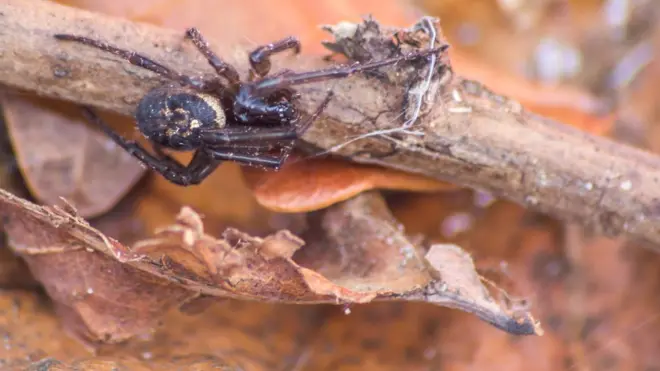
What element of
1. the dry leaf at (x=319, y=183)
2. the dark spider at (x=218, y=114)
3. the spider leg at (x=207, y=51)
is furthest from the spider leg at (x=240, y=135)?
the spider leg at (x=207, y=51)

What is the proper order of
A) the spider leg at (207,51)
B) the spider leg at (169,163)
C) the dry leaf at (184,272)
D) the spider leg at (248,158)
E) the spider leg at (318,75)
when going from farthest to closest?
the spider leg at (169,163) < the spider leg at (248,158) < the spider leg at (207,51) < the spider leg at (318,75) < the dry leaf at (184,272)

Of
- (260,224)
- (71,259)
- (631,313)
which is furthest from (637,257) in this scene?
(71,259)

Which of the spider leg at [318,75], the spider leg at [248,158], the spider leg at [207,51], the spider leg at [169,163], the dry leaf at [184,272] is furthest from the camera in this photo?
the spider leg at [169,163]

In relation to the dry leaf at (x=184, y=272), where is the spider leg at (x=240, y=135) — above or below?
above

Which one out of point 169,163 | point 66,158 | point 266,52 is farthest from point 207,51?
point 66,158

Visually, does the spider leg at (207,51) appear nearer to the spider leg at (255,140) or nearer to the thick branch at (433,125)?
the thick branch at (433,125)

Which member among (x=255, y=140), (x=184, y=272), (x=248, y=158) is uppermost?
(x=255, y=140)

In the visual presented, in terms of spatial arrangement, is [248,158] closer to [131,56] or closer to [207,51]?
[207,51]
